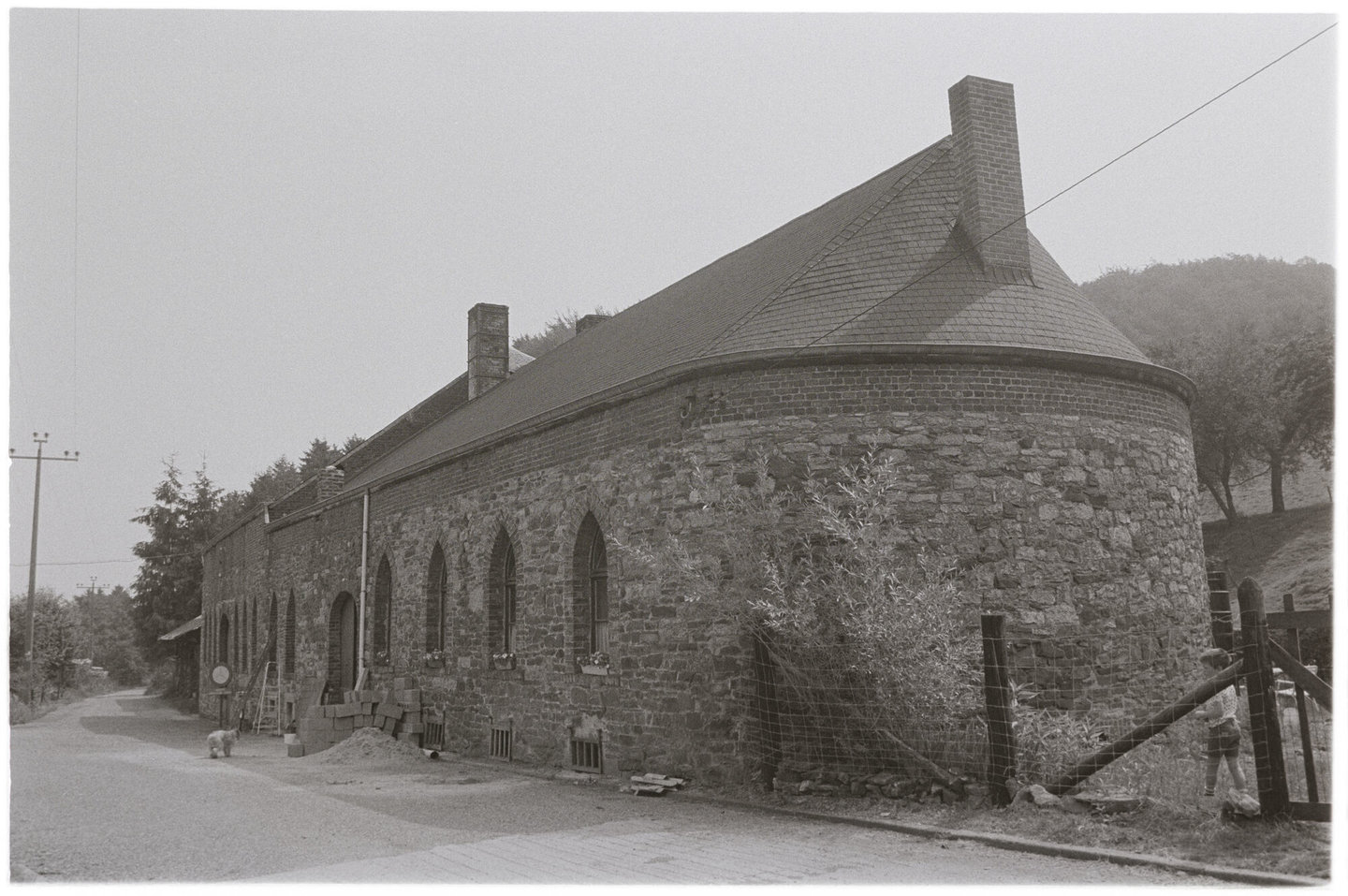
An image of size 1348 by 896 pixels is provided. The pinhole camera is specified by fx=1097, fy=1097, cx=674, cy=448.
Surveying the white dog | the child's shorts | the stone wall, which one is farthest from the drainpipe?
the child's shorts

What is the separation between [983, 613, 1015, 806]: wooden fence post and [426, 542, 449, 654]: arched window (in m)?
11.8

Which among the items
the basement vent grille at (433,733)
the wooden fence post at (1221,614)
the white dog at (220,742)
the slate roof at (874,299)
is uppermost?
the slate roof at (874,299)

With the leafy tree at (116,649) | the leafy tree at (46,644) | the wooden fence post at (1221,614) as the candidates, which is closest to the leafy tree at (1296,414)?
the wooden fence post at (1221,614)

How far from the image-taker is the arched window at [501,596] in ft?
57.5

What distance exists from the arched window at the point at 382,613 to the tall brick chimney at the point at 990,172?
42.8 feet

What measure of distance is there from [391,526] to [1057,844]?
51.3 ft

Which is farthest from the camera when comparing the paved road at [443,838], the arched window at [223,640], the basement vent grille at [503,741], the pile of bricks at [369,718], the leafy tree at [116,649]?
the leafy tree at [116,649]

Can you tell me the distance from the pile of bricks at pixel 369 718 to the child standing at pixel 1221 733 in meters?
13.7

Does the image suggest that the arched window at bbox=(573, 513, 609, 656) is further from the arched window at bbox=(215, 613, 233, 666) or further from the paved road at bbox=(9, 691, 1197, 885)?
the arched window at bbox=(215, 613, 233, 666)

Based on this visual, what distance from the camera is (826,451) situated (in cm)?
1264

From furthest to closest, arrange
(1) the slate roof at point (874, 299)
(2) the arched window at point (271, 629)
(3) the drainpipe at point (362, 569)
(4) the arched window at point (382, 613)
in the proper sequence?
(2) the arched window at point (271, 629), (3) the drainpipe at point (362, 569), (4) the arched window at point (382, 613), (1) the slate roof at point (874, 299)

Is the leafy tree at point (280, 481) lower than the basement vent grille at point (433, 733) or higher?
higher

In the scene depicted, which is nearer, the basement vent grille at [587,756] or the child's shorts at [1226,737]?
the child's shorts at [1226,737]

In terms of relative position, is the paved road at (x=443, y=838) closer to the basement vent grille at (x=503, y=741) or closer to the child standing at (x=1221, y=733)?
the basement vent grille at (x=503, y=741)
